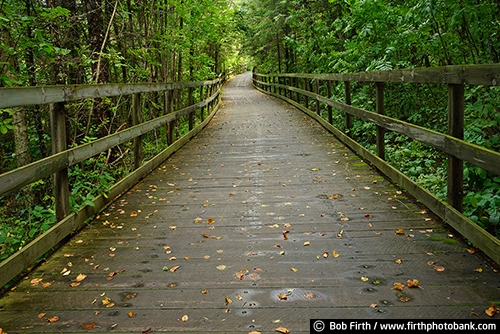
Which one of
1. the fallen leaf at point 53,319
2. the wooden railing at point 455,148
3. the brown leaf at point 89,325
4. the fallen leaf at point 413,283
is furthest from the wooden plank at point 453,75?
the fallen leaf at point 53,319

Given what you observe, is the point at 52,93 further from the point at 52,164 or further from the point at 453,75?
the point at 453,75

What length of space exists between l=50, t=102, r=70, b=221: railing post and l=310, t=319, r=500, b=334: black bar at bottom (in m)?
2.69

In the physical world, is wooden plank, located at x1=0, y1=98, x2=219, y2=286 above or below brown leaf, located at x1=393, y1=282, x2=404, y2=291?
above

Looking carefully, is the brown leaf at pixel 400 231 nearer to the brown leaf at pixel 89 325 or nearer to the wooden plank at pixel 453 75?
the wooden plank at pixel 453 75

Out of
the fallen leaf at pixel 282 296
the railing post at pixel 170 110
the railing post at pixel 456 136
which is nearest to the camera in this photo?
the fallen leaf at pixel 282 296

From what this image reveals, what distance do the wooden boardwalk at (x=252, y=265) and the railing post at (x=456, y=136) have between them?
342mm

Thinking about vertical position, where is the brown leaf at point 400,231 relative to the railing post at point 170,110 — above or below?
below

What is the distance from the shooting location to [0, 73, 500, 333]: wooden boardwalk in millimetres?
2559

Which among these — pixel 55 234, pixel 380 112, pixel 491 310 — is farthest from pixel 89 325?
pixel 380 112

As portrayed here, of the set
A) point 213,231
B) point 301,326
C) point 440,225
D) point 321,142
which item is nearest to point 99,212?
point 213,231

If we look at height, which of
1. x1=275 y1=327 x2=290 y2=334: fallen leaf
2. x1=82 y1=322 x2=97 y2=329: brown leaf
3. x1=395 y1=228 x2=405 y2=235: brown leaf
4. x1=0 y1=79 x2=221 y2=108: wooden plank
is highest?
x1=0 y1=79 x2=221 y2=108: wooden plank

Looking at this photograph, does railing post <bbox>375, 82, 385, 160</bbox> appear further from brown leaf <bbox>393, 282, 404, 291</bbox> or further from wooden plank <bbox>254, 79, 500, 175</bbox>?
brown leaf <bbox>393, 282, 404, 291</bbox>

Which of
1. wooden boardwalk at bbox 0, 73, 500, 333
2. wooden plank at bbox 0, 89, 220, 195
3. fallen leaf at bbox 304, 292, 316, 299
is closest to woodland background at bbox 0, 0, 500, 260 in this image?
wooden plank at bbox 0, 89, 220, 195

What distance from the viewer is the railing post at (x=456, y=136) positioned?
A: 11.6 ft
